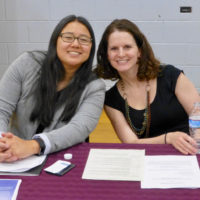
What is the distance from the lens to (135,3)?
11.1 ft

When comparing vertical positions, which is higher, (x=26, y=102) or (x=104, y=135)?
(x=26, y=102)

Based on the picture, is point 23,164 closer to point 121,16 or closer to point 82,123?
point 82,123

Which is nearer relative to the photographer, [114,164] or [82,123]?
[114,164]

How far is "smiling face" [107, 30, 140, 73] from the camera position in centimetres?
173

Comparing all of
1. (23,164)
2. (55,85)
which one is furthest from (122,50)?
(23,164)

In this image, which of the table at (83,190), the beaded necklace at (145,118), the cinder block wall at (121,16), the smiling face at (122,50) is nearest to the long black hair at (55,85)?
the smiling face at (122,50)

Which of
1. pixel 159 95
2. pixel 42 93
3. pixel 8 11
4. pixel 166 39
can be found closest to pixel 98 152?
pixel 42 93

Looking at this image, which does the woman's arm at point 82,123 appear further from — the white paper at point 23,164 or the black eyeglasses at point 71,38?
the black eyeglasses at point 71,38

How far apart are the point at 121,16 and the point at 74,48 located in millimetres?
1930

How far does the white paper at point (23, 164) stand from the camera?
120 centimetres

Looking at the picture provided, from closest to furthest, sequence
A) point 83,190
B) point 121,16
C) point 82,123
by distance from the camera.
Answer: point 83,190, point 82,123, point 121,16

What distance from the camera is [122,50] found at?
5.67ft

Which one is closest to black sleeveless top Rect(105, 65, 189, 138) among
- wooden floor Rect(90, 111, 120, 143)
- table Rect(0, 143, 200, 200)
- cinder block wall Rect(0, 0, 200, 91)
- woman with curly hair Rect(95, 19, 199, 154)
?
woman with curly hair Rect(95, 19, 199, 154)

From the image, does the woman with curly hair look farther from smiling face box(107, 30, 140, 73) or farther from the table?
the table
